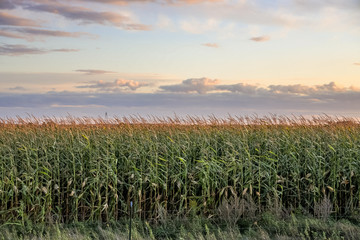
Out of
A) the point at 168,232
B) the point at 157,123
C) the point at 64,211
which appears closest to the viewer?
the point at 168,232

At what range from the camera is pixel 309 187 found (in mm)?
11289

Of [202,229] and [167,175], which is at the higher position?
[167,175]

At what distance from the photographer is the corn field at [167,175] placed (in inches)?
415

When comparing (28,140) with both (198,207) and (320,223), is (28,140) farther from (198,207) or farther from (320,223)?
(320,223)

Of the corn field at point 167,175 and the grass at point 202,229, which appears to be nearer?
the grass at point 202,229

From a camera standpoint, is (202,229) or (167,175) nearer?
(202,229)

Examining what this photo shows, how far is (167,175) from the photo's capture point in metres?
10.8

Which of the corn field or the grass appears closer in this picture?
the grass

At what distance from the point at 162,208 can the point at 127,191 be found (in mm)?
1516

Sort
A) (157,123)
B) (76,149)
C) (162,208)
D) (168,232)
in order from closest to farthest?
(168,232) < (162,208) < (76,149) < (157,123)

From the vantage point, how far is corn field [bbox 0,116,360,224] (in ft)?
34.6

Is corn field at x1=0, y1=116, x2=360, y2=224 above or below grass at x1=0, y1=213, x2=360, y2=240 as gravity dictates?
above

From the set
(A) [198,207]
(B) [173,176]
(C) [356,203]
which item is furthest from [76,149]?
(C) [356,203]

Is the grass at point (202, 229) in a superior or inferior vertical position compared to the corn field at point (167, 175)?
inferior
